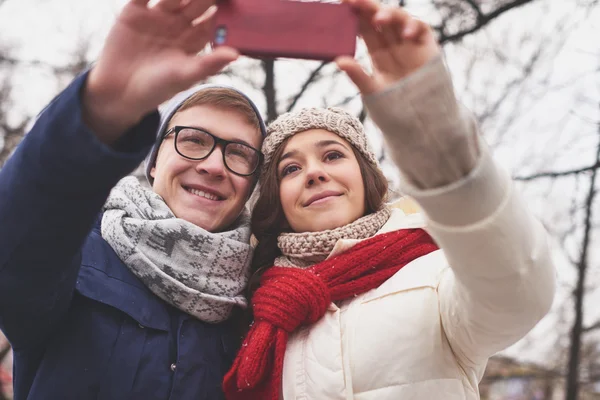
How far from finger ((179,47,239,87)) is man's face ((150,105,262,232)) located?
3.00 feet

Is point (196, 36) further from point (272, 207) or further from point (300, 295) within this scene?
point (272, 207)

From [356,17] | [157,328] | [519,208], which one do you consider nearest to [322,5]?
[356,17]

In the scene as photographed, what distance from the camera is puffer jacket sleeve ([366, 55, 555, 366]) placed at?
103 centimetres

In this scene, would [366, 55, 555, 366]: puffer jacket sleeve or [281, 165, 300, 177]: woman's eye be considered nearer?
[366, 55, 555, 366]: puffer jacket sleeve

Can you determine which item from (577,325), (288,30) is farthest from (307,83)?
(577,325)

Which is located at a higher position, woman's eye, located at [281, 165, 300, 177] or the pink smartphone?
the pink smartphone

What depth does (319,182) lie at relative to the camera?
1977 millimetres

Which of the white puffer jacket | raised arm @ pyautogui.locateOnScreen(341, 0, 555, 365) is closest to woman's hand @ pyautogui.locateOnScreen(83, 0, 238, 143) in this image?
raised arm @ pyautogui.locateOnScreen(341, 0, 555, 365)

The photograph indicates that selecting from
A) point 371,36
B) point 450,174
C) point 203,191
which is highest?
point 371,36

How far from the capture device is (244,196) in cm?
219

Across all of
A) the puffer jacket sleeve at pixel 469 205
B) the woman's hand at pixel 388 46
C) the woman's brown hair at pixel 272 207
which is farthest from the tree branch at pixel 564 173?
the woman's hand at pixel 388 46

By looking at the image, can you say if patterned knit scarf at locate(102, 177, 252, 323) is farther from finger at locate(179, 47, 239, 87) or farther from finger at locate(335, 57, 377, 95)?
finger at locate(335, 57, 377, 95)

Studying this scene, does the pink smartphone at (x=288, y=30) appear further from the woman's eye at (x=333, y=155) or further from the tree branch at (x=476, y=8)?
the tree branch at (x=476, y=8)

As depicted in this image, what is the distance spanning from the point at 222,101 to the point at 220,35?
103 centimetres
